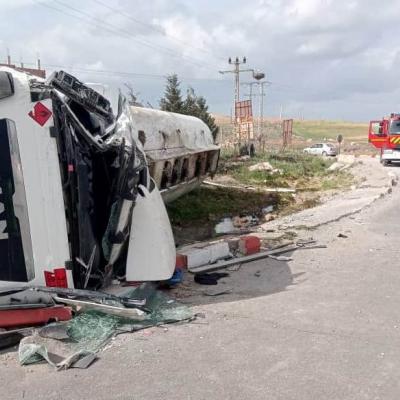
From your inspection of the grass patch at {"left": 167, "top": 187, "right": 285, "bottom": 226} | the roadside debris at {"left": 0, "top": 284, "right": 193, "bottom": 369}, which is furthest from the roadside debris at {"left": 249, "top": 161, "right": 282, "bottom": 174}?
the roadside debris at {"left": 0, "top": 284, "right": 193, "bottom": 369}

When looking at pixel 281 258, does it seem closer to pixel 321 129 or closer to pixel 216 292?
pixel 216 292

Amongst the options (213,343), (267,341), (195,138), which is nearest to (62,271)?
(213,343)

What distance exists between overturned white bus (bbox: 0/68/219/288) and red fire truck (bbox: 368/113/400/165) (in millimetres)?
21000

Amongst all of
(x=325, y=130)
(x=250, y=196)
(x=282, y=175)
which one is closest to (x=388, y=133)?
(x=282, y=175)

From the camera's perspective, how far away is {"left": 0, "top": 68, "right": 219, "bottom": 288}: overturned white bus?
15.0 ft

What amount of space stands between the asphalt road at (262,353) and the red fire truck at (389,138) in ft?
64.0

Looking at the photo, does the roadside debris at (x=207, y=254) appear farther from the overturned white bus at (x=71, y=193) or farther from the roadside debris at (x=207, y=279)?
the overturned white bus at (x=71, y=193)

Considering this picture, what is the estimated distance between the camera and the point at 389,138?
79.8ft

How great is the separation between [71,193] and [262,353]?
2.14 metres

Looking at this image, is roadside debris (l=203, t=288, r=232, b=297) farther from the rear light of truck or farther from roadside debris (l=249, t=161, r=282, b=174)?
roadside debris (l=249, t=161, r=282, b=174)

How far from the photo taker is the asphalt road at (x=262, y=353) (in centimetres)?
346

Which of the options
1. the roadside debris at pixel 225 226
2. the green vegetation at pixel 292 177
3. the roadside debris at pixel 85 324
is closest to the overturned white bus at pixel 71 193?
the roadside debris at pixel 85 324

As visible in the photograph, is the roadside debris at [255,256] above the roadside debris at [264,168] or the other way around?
above

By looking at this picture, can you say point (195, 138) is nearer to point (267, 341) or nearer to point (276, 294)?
point (276, 294)
